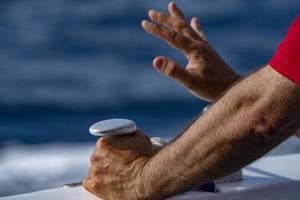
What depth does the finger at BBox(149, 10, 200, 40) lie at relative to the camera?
174 centimetres

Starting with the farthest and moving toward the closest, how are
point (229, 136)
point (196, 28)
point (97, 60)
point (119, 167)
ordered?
point (97, 60) < point (196, 28) < point (119, 167) < point (229, 136)

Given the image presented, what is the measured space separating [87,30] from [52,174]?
519 centimetres

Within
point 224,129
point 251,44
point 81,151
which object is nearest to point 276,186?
point 224,129

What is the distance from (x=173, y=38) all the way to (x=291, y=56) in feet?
2.00

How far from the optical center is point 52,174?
1859 mm

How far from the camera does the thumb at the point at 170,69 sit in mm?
1547

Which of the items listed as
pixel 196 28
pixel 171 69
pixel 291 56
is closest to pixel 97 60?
pixel 196 28

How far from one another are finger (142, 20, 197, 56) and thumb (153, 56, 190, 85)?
8cm

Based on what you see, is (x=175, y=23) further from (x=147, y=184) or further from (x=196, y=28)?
(x=147, y=184)

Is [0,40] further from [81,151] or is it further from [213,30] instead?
[81,151]

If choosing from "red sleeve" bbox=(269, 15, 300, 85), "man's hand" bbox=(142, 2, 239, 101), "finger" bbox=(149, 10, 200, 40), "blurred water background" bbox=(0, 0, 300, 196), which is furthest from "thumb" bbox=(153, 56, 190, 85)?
"blurred water background" bbox=(0, 0, 300, 196)

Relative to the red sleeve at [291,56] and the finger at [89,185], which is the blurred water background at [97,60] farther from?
the red sleeve at [291,56]

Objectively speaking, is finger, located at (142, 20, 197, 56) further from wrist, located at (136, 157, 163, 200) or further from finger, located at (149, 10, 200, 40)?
wrist, located at (136, 157, 163, 200)

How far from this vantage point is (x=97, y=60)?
6.10 metres
